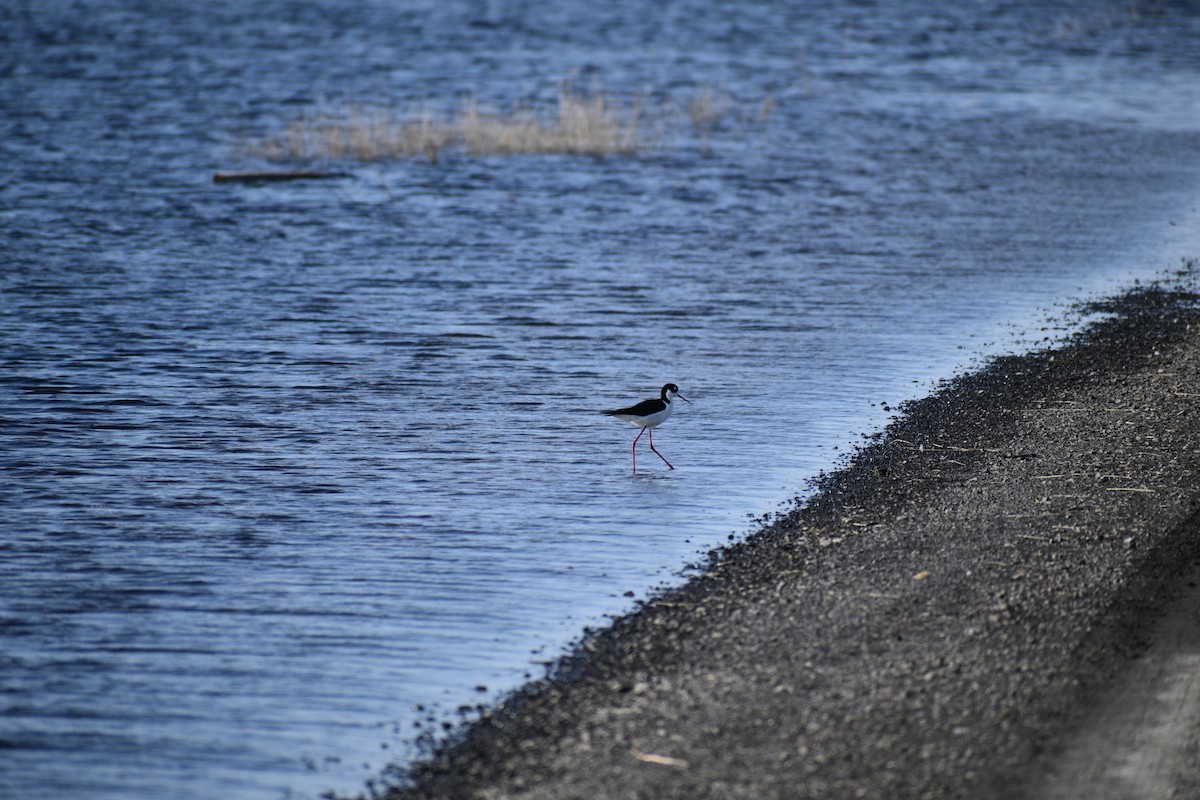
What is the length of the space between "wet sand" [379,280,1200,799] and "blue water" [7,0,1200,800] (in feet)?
2.20

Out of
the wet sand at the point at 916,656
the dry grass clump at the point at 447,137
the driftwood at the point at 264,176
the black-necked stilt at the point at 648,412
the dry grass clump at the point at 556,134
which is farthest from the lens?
the dry grass clump at the point at 556,134

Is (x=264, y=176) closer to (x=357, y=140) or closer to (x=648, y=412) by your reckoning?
(x=357, y=140)

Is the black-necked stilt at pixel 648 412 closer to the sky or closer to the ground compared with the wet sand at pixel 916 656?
closer to the sky

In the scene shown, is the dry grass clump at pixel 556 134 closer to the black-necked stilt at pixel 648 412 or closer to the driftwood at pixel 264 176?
the driftwood at pixel 264 176

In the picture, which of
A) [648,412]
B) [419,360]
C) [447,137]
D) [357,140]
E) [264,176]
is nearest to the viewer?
[648,412]

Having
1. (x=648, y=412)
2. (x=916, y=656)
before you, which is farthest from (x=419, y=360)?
(x=916, y=656)

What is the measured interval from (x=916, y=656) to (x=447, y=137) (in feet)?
91.1

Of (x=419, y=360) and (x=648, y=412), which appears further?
(x=419, y=360)

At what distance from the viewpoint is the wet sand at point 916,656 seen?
24.6 ft

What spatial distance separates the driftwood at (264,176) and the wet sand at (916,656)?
803 inches

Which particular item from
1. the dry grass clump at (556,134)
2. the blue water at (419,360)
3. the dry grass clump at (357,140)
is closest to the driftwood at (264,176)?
the blue water at (419,360)

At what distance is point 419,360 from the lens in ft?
55.4

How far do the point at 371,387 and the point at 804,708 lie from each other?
28.5 feet

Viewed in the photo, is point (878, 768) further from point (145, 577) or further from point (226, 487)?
point (226, 487)
